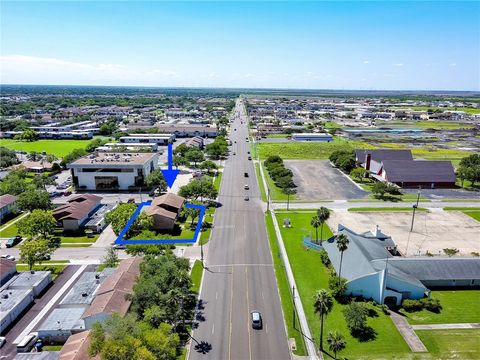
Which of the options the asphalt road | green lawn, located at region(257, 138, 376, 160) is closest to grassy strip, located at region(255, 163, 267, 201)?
the asphalt road

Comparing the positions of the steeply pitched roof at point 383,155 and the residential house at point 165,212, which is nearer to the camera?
the residential house at point 165,212

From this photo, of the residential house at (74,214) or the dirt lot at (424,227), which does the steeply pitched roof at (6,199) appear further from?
the dirt lot at (424,227)

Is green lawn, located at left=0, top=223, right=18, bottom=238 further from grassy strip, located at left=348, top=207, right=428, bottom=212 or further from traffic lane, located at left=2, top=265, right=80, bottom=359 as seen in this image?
grassy strip, located at left=348, top=207, right=428, bottom=212

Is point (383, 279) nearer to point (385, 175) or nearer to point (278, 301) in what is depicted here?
point (278, 301)

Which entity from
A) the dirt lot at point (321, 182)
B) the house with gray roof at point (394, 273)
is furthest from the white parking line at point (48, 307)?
the dirt lot at point (321, 182)

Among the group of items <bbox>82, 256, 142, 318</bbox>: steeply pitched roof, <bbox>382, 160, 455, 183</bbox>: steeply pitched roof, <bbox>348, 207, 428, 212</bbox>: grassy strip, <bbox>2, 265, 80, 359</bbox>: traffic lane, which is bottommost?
<bbox>2, 265, 80, 359</bbox>: traffic lane

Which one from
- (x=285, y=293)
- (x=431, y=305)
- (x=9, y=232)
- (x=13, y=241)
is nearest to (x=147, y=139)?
(x=9, y=232)
